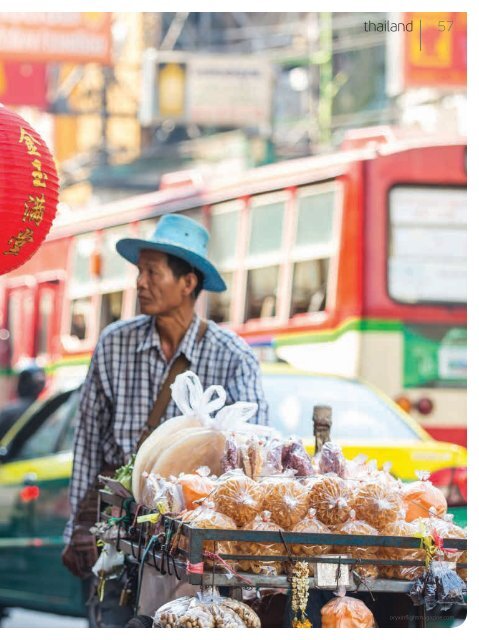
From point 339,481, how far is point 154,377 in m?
1.58

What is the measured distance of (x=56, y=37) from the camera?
17.7m

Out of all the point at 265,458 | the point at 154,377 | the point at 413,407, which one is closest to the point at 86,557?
the point at 154,377

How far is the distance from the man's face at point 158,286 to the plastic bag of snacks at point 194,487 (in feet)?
4.37

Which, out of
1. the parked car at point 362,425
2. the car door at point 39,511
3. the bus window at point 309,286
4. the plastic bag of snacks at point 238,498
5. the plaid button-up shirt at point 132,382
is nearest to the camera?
the plastic bag of snacks at point 238,498

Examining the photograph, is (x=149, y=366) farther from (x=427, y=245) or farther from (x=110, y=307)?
(x=110, y=307)

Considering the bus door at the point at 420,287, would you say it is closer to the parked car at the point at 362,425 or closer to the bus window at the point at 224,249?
the bus window at the point at 224,249

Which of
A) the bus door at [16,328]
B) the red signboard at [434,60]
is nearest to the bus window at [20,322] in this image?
the bus door at [16,328]

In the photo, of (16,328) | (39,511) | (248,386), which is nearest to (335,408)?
(39,511)

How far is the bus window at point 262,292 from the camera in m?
11.6

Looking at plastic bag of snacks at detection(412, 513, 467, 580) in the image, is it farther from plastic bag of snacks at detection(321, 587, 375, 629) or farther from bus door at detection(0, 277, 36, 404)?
bus door at detection(0, 277, 36, 404)

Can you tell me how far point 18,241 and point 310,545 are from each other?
198cm

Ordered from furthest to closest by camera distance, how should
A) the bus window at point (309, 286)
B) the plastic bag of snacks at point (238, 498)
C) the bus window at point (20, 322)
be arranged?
the bus window at point (20, 322)
the bus window at point (309, 286)
the plastic bag of snacks at point (238, 498)

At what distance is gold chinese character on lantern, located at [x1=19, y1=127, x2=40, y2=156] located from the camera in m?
5.32

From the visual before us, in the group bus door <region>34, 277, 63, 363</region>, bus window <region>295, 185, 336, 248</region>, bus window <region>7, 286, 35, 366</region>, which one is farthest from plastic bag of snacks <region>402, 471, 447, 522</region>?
bus window <region>7, 286, 35, 366</region>
